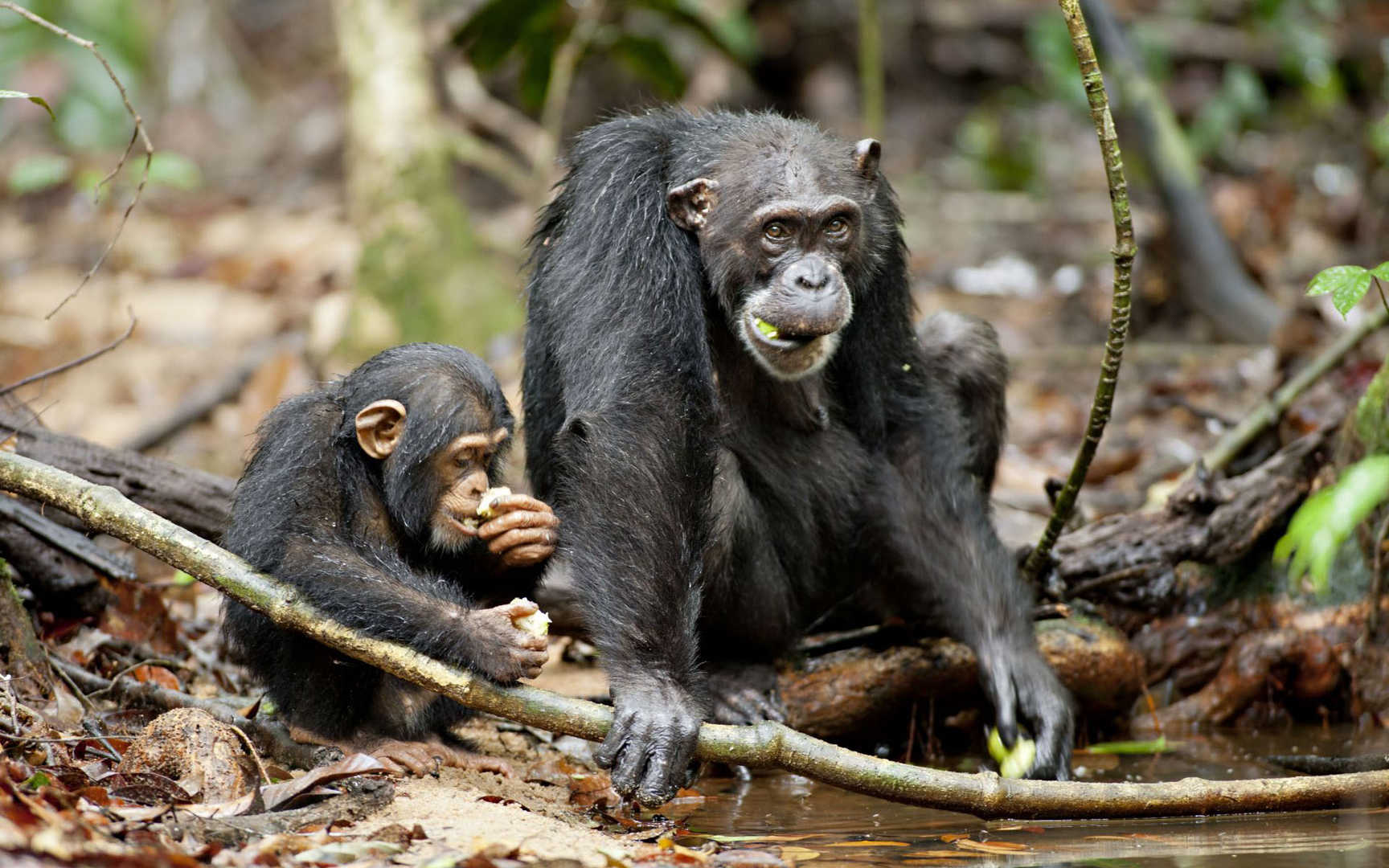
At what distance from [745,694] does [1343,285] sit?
2.73m

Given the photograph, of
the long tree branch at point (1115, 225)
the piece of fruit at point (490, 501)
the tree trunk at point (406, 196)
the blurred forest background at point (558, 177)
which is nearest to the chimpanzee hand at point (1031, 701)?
the long tree branch at point (1115, 225)

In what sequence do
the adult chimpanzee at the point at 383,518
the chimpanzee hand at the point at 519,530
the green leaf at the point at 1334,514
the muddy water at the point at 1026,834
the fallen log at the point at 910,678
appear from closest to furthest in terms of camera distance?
1. the green leaf at the point at 1334,514
2. the muddy water at the point at 1026,834
3. the adult chimpanzee at the point at 383,518
4. the chimpanzee hand at the point at 519,530
5. the fallen log at the point at 910,678

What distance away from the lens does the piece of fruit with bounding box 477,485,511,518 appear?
4.99 metres

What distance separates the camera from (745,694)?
18.5 feet

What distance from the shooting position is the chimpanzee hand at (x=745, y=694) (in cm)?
550

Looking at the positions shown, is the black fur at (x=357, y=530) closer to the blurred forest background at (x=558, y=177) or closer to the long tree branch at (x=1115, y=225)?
the blurred forest background at (x=558, y=177)

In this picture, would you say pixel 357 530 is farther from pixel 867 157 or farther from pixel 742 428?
pixel 867 157

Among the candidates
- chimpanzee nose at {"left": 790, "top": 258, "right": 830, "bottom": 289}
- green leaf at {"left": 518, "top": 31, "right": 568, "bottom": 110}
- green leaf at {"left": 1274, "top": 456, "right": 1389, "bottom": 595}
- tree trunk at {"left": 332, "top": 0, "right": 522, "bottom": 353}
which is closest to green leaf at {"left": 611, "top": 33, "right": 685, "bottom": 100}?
green leaf at {"left": 518, "top": 31, "right": 568, "bottom": 110}

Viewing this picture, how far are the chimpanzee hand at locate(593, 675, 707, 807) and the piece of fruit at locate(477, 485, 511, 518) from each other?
2.85 feet

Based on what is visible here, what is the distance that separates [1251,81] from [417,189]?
34.8ft

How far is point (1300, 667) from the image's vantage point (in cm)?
638

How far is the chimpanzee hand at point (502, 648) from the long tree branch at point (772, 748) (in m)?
0.05

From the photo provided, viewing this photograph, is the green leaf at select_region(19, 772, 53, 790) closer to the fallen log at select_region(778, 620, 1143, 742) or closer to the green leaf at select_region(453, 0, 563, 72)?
the fallen log at select_region(778, 620, 1143, 742)

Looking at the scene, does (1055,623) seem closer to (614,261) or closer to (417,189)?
(614,261)
